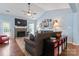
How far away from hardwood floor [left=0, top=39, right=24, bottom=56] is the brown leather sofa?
0.18 m

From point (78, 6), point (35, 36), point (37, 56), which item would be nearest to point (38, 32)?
point (35, 36)

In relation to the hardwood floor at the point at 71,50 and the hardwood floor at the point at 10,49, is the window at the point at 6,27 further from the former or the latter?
the hardwood floor at the point at 71,50

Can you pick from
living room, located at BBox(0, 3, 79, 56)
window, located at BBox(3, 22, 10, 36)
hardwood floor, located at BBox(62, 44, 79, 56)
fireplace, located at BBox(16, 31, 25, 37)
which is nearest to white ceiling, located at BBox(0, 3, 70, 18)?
living room, located at BBox(0, 3, 79, 56)

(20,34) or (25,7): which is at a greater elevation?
(25,7)

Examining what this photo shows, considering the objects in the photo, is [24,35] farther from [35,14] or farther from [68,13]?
[68,13]

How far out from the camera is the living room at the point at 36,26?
6.19 feet

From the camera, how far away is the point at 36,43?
1.94 metres

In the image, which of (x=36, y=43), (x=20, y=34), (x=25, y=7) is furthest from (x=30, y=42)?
(x=25, y=7)

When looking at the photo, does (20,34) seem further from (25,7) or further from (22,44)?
(25,7)

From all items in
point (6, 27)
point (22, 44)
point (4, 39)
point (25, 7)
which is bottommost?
point (22, 44)

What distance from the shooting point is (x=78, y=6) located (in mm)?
1904

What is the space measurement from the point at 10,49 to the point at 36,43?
19.2 inches

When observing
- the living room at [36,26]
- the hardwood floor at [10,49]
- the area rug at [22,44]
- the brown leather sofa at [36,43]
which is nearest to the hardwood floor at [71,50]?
the living room at [36,26]

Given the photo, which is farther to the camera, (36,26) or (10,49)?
(36,26)
